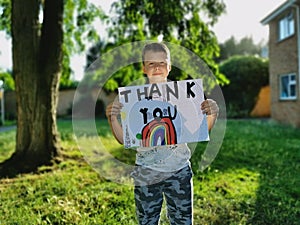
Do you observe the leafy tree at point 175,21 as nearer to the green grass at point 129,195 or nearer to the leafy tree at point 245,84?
the green grass at point 129,195

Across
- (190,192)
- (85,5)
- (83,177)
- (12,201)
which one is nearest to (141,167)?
(190,192)

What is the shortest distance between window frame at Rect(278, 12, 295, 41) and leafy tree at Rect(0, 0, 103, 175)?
31.0 feet

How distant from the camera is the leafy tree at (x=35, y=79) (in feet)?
17.1

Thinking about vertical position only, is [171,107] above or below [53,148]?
above

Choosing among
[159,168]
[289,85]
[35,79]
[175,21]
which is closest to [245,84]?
[289,85]

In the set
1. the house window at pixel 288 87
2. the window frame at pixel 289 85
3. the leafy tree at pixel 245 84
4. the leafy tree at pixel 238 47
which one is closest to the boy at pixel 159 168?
the window frame at pixel 289 85

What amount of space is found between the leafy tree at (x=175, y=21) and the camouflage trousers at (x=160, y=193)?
3768 millimetres

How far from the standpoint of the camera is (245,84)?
1886 cm

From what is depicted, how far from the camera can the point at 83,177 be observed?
4719 millimetres

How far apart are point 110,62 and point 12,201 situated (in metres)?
1.85

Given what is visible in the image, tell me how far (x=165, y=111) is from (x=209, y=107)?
255mm

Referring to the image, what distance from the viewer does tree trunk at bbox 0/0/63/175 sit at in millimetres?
5199

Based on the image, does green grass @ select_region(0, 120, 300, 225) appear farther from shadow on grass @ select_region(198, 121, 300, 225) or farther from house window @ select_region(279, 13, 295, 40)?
house window @ select_region(279, 13, 295, 40)

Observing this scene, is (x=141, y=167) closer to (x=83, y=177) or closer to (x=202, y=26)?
(x=83, y=177)
